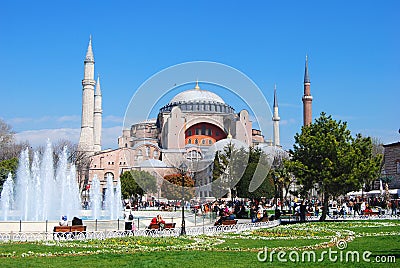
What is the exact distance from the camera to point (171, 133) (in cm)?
6669

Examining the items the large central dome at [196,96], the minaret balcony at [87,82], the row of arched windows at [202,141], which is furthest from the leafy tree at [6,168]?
the large central dome at [196,96]

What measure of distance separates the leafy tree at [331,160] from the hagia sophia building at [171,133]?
2934 cm

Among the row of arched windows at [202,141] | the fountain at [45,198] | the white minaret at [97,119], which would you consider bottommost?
the fountain at [45,198]

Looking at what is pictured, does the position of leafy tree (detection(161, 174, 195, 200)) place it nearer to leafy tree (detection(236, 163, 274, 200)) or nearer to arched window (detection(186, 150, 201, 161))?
leafy tree (detection(236, 163, 274, 200))

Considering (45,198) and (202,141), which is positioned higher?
(202,141)

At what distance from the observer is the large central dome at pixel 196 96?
7475cm

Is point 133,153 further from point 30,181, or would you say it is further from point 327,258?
point 327,258

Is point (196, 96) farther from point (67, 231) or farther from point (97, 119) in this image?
point (67, 231)

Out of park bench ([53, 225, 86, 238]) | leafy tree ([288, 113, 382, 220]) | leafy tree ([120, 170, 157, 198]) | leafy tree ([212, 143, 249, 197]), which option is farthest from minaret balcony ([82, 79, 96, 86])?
park bench ([53, 225, 86, 238])

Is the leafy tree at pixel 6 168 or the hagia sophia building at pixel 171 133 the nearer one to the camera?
the leafy tree at pixel 6 168

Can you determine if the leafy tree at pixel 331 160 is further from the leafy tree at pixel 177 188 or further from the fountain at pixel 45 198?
the leafy tree at pixel 177 188

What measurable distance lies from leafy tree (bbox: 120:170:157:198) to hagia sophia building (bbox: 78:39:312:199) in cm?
305

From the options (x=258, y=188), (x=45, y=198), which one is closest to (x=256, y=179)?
(x=258, y=188)

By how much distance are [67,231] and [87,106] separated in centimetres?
4426
